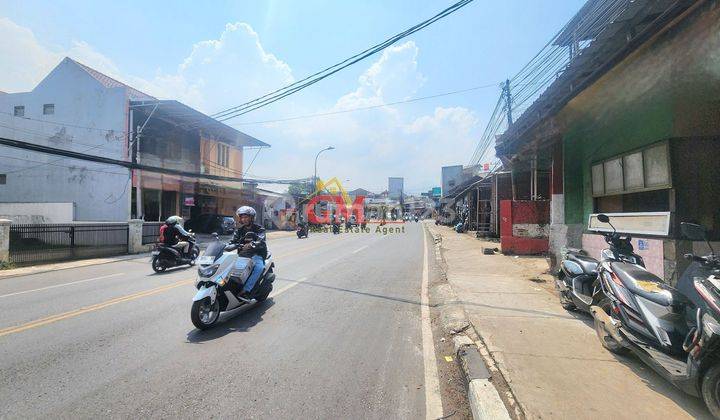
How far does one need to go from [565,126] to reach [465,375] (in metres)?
7.38

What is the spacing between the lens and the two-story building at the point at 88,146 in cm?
2183

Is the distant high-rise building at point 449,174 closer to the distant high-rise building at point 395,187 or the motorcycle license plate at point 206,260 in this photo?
the distant high-rise building at point 395,187

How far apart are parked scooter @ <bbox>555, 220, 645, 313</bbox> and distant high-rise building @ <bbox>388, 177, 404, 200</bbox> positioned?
99.6 meters

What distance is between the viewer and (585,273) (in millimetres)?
5582

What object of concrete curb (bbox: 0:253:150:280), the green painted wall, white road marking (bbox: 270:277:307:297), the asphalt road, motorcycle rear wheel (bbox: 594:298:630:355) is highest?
the green painted wall

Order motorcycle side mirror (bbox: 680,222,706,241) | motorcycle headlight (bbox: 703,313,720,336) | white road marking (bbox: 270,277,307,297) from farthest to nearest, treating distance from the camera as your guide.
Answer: white road marking (bbox: 270,277,307,297) → motorcycle side mirror (bbox: 680,222,706,241) → motorcycle headlight (bbox: 703,313,720,336)

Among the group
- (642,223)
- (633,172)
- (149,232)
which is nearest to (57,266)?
(149,232)

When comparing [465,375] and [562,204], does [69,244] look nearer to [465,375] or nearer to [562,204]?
[465,375]

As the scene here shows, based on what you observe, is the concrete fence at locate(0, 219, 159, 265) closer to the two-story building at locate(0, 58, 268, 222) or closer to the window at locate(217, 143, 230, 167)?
the two-story building at locate(0, 58, 268, 222)

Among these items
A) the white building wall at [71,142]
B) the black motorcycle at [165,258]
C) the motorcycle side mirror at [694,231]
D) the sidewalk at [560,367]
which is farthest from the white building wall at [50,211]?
the motorcycle side mirror at [694,231]

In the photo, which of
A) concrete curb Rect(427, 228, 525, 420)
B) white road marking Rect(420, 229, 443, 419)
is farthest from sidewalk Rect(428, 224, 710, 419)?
white road marking Rect(420, 229, 443, 419)

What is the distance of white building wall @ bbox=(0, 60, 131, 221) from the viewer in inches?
861

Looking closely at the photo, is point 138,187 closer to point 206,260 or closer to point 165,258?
point 165,258

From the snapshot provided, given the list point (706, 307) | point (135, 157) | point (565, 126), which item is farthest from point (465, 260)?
point (135, 157)
